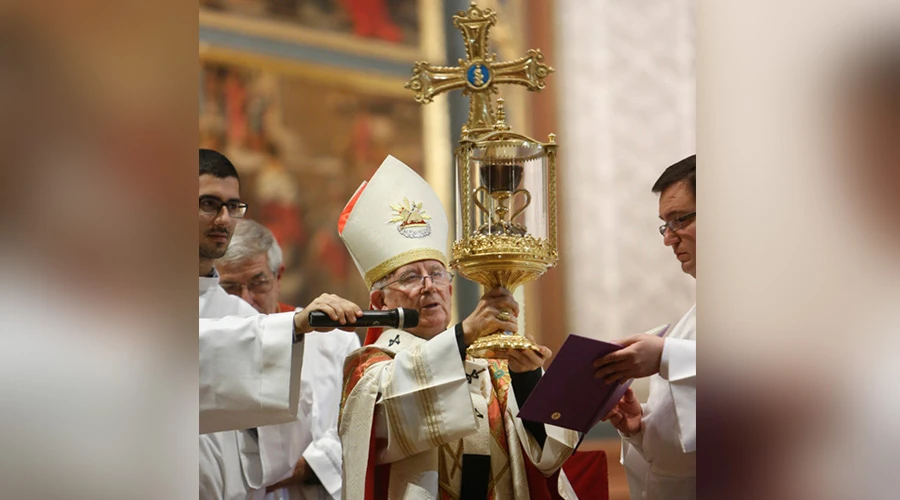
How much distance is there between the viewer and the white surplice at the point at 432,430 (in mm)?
3234

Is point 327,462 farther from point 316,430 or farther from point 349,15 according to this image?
point 349,15

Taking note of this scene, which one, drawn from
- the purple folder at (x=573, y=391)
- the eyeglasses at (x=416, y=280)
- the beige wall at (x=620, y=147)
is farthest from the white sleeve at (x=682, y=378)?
the beige wall at (x=620, y=147)

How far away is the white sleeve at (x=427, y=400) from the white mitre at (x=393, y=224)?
0.46 meters

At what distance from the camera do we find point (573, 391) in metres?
2.95

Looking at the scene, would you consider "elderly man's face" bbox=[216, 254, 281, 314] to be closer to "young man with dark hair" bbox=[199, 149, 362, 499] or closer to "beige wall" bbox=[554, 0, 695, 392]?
"young man with dark hair" bbox=[199, 149, 362, 499]

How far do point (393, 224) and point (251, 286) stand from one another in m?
1.00

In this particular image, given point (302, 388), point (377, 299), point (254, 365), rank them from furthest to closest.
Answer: point (302, 388) < point (377, 299) < point (254, 365)

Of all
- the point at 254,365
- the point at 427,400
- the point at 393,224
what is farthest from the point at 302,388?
the point at 427,400

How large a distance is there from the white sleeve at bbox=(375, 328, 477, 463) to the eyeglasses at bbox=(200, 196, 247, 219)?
80 centimetres

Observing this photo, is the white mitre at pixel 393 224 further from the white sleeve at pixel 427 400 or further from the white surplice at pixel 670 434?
the white surplice at pixel 670 434
